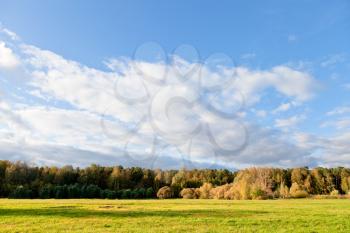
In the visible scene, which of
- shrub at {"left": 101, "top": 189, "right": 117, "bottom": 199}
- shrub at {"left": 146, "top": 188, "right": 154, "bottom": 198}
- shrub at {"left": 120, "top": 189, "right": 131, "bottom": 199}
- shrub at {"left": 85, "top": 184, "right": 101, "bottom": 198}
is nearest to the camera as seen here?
shrub at {"left": 101, "top": 189, "right": 117, "bottom": 199}

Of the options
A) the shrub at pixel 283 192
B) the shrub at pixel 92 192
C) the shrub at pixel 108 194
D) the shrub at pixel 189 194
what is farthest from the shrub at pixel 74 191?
the shrub at pixel 283 192

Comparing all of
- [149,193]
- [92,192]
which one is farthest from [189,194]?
[92,192]

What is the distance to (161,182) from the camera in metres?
146

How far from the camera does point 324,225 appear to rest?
27844mm

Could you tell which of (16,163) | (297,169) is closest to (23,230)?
(16,163)

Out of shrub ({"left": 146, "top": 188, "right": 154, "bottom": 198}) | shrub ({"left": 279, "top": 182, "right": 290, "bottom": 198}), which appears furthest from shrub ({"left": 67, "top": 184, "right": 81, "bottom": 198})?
shrub ({"left": 279, "top": 182, "right": 290, "bottom": 198})

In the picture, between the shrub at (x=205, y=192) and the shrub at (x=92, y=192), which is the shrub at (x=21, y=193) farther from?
the shrub at (x=205, y=192)

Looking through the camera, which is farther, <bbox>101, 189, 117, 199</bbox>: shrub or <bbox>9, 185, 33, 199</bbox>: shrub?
<bbox>101, 189, 117, 199</bbox>: shrub

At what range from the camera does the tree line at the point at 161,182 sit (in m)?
114

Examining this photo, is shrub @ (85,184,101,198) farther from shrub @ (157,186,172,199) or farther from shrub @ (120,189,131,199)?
shrub @ (157,186,172,199)

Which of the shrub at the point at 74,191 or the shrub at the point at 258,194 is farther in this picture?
the shrub at the point at 74,191

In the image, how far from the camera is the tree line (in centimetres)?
11419

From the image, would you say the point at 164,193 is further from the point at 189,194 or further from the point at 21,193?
the point at 21,193

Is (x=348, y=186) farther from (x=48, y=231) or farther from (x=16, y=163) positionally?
(x=48, y=231)
